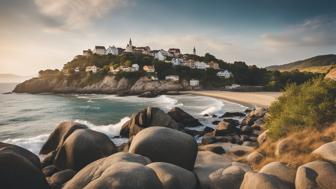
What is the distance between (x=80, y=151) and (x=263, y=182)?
783cm

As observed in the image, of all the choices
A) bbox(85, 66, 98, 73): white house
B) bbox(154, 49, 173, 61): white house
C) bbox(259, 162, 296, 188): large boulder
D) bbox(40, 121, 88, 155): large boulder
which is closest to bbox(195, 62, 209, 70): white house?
bbox(154, 49, 173, 61): white house

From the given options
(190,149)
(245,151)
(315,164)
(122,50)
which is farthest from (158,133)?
(122,50)

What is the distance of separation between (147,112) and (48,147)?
8391mm

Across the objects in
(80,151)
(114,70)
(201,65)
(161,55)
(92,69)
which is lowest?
(80,151)

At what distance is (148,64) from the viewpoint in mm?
128750

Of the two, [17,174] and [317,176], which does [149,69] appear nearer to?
[17,174]

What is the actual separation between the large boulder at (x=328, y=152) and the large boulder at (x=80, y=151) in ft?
29.1

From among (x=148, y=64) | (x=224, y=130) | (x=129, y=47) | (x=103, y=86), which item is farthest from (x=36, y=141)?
(x=129, y=47)

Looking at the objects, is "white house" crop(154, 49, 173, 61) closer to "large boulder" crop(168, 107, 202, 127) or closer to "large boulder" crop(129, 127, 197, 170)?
"large boulder" crop(168, 107, 202, 127)

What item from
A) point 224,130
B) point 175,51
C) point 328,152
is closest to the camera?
point 328,152

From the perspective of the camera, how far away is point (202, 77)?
4589 inches

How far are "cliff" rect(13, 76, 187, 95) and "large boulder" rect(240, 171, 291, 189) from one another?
90.2 meters

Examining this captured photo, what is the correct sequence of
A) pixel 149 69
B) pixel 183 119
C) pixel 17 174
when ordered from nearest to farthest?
pixel 17 174, pixel 183 119, pixel 149 69

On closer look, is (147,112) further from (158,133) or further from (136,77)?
(136,77)
